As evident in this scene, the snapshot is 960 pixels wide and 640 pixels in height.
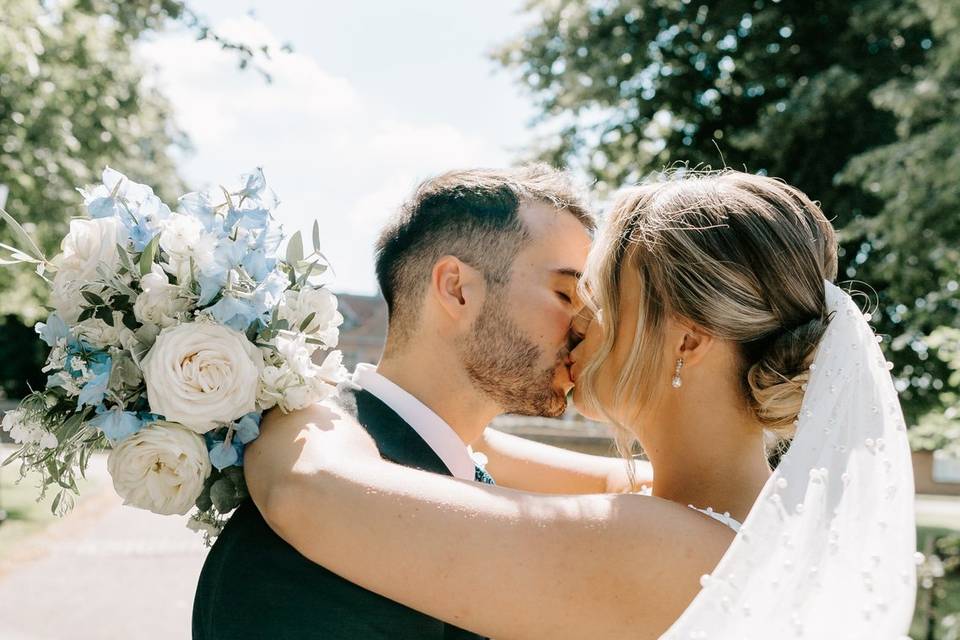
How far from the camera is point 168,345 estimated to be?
2.14 m

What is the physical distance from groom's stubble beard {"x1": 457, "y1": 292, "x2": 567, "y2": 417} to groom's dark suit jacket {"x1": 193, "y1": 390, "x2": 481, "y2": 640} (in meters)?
0.82

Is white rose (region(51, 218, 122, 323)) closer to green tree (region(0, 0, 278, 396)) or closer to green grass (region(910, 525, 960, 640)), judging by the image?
green tree (region(0, 0, 278, 396))

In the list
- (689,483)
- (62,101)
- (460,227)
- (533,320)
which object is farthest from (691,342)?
(62,101)

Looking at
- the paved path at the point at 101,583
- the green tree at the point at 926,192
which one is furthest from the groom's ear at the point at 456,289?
the paved path at the point at 101,583

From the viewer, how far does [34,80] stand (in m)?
9.20

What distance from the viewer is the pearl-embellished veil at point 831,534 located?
1.81 meters

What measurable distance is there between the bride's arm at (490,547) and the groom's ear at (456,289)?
0.80 metres

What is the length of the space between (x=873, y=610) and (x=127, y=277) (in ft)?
5.96

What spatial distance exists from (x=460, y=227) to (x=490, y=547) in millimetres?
1244

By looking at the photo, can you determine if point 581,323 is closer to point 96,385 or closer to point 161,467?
point 161,467

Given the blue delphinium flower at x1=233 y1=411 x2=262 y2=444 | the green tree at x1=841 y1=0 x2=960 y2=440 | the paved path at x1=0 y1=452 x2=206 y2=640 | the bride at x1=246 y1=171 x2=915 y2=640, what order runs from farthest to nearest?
1. the green tree at x1=841 y1=0 x2=960 y2=440
2. the paved path at x1=0 y1=452 x2=206 y2=640
3. the blue delphinium flower at x1=233 y1=411 x2=262 y2=444
4. the bride at x1=246 y1=171 x2=915 y2=640

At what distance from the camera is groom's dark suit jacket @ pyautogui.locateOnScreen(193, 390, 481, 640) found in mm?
2145

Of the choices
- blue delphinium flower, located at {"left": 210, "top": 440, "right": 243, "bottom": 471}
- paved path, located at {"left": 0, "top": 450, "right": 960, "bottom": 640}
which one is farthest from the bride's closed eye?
paved path, located at {"left": 0, "top": 450, "right": 960, "bottom": 640}

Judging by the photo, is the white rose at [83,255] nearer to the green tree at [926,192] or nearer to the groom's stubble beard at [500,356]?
the groom's stubble beard at [500,356]
